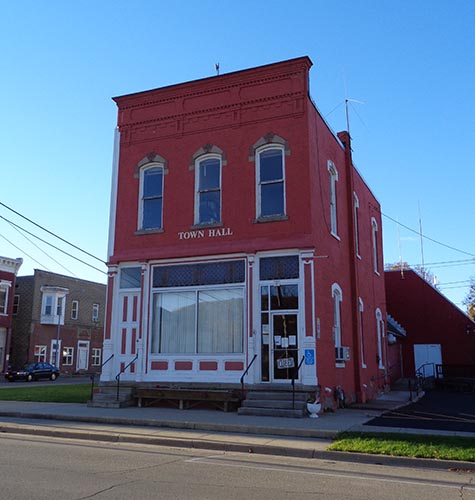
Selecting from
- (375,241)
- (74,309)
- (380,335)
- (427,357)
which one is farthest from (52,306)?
(380,335)

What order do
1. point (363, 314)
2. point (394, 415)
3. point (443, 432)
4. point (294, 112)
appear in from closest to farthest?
point (443, 432), point (394, 415), point (294, 112), point (363, 314)

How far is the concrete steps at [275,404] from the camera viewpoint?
14.1 m

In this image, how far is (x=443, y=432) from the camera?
1138 cm

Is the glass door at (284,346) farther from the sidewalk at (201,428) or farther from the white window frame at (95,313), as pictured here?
the white window frame at (95,313)

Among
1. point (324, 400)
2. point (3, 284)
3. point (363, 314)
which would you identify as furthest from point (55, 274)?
point (324, 400)

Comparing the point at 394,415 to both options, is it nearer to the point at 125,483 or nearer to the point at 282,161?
the point at 282,161

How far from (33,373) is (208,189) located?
92.0ft

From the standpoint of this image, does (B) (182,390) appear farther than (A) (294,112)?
No

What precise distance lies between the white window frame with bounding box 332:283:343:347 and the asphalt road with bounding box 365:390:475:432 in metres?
2.87

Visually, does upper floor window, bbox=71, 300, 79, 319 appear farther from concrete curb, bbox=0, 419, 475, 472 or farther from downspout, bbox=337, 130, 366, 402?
concrete curb, bbox=0, 419, 475, 472

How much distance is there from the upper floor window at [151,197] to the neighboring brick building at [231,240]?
0.13ft

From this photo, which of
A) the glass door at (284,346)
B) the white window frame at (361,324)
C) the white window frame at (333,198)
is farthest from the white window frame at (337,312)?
the white window frame at (361,324)

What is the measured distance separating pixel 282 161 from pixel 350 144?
18.8ft

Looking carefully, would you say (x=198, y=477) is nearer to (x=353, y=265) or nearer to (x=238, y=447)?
(x=238, y=447)
